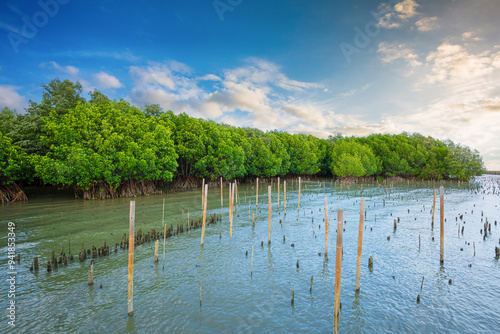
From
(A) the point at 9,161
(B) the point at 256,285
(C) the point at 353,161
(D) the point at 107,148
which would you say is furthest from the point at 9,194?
(C) the point at 353,161

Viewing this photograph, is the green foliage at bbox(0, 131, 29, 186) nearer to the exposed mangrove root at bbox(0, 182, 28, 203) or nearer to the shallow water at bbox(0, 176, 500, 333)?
the exposed mangrove root at bbox(0, 182, 28, 203)

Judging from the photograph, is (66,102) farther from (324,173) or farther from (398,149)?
(398,149)

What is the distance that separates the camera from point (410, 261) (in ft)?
40.5

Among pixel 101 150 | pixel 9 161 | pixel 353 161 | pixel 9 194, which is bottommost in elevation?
pixel 9 194

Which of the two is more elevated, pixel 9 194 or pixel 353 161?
pixel 353 161

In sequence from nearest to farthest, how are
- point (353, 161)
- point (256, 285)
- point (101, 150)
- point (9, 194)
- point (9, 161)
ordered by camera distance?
point (256, 285), point (9, 161), point (9, 194), point (101, 150), point (353, 161)

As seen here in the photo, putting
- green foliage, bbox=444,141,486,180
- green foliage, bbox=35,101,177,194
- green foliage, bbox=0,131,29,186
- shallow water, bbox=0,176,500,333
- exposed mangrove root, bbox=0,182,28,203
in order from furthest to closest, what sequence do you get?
green foliage, bbox=444,141,486,180, exposed mangrove root, bbox=0,182,28,203, green foliage, bbox=35,101,177,194, green foliage, bbox=0,131,29,186, shallow water, bbox=0,176,500,333

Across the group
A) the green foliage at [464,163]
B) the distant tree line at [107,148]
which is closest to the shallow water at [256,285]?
the distant tree line at [107,148]

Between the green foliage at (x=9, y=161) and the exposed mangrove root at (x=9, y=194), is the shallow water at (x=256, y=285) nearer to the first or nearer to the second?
the green foliage at (x=9, y=161)

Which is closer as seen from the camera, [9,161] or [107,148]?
[9,161]

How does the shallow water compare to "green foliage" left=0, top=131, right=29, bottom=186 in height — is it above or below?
below

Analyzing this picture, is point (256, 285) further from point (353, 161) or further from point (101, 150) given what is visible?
point (353, 161)

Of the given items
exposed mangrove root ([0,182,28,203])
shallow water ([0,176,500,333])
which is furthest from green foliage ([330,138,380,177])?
exposed mangrove root ([0,182,28,203])

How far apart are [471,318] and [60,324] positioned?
12135 mm
